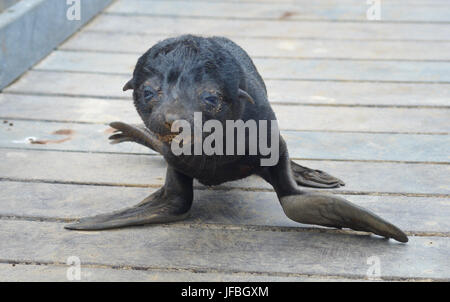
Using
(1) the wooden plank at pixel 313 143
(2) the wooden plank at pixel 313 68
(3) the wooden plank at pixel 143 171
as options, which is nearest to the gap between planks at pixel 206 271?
(3) the wooden plank at pixel 143 171

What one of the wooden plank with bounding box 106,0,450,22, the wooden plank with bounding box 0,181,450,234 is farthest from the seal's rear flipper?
the wooden plank with bounding box 106,0,450,22

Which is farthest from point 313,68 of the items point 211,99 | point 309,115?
point 211,99

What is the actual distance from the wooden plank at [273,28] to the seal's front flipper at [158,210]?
232cm

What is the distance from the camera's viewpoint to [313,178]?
301cm

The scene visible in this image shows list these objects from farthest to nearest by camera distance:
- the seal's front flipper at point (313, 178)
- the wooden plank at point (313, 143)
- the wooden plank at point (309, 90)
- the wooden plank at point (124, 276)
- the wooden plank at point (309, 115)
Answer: the wooden plank at point (309, 90)
the wooden plank at point (309, 115)
the wooden plank at point (313, 143)
the seal's front flipper at point (313, 178)
the wooden plank at point (124, 276)

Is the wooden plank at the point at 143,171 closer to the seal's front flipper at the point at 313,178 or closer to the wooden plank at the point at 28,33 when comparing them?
the seal's front flipper at the point at 313,178

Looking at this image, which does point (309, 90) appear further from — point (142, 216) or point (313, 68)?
point (142, 216)

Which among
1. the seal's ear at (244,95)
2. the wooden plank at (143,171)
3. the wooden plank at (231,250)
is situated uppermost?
the seal's ear at (244,95)

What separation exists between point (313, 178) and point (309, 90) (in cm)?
116

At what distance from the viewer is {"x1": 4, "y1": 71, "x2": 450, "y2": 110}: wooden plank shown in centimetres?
393

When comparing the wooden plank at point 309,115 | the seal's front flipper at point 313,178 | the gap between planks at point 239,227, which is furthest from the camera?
the wooden plank at point 309,115

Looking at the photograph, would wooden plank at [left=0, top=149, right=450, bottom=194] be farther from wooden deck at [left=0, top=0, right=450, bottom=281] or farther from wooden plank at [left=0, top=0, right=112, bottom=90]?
wooden plank at [left=0, top=0, right=112, bottom=90]

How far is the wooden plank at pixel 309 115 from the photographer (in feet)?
11.8

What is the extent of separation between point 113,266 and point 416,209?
3.56 ft
